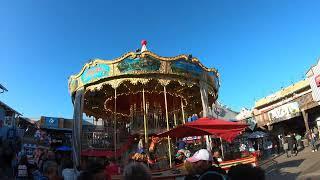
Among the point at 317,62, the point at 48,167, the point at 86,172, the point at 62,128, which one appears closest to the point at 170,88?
the point at 48,167

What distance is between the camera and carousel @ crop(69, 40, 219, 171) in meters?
15.7

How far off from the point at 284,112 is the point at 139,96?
2076 centimetres

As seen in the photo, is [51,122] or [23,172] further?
[51,122]

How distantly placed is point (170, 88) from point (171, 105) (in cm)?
346

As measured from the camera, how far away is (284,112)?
35.1 meters

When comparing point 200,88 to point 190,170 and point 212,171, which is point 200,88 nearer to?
point 190,170

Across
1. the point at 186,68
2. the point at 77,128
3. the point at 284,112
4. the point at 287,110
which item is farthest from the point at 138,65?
the point at 284,112

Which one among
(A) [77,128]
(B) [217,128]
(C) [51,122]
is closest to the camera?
(B) [217,128]

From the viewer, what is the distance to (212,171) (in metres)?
3.30

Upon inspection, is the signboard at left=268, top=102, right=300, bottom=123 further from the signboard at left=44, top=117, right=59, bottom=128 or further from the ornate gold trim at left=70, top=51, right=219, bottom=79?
the signboard at left=44, top=117, right=59, bottom=128

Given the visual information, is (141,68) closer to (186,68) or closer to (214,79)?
(186,68)

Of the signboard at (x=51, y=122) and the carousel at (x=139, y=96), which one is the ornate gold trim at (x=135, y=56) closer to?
the carousel at (x=139, y=96)

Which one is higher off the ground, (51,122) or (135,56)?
(51,122)

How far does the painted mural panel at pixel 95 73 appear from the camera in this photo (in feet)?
52.5
